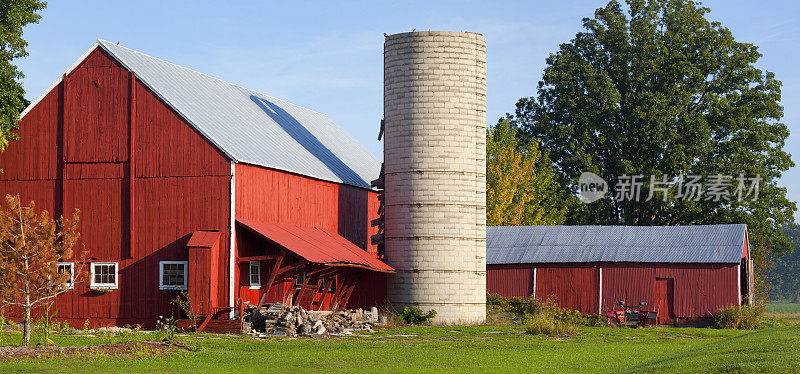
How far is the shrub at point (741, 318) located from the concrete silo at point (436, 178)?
1016 centimetres

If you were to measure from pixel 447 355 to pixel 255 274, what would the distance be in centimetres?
1103

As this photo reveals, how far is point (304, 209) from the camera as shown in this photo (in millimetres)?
35625

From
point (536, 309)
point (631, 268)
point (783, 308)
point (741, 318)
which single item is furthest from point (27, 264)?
point (783, 308)

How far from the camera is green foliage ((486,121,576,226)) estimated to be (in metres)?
59.8

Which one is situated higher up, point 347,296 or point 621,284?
point 621,284

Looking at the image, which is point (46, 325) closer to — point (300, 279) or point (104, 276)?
point (104, 276)

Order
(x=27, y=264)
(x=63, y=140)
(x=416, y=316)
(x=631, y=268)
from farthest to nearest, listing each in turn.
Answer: (x=631, y=268) → (x=416, y=316) → (x=63, y=140) → (x=27, y=264)

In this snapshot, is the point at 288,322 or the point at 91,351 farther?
the point at 288,322

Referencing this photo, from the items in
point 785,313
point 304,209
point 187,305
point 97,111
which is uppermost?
point 97,111

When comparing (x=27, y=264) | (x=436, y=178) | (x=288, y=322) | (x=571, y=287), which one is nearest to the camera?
A: (x=27, y=264)

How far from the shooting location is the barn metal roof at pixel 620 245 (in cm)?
4244

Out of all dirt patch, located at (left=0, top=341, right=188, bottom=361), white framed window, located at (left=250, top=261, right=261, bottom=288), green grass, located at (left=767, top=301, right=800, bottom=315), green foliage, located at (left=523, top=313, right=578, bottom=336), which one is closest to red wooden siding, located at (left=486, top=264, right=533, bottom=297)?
green foliage, located at (left=523, top=313, right=578, bottom=336)

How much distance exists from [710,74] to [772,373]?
153 ft

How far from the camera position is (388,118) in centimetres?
3800
